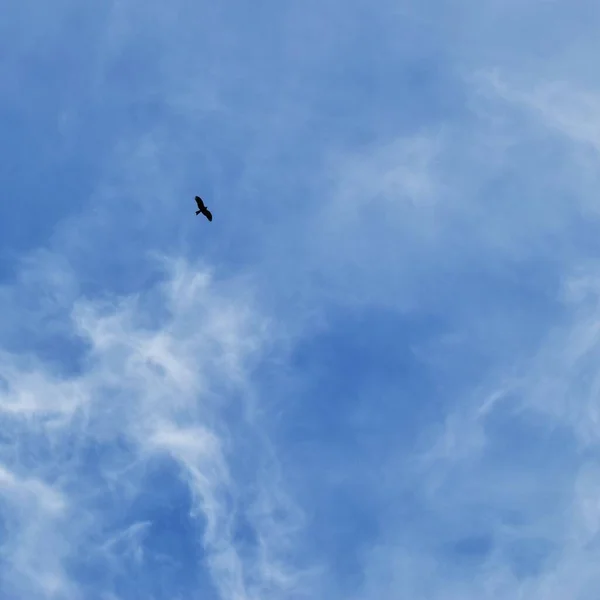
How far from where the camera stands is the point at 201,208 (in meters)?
98.6

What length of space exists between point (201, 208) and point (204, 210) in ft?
3.57

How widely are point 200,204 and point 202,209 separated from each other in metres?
2.02

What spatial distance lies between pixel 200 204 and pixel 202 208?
1516 mm

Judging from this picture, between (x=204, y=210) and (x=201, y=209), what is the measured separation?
782 millimetres

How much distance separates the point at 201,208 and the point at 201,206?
32.5 inches

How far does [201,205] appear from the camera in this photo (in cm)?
9756

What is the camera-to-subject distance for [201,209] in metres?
99.1

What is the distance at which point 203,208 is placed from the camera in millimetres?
99000

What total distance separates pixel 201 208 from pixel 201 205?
1184 millimetres

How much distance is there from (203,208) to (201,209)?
0.53 meters

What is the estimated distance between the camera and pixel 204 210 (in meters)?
99.6

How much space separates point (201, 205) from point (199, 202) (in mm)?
1034

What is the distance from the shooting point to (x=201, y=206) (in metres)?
97.9
